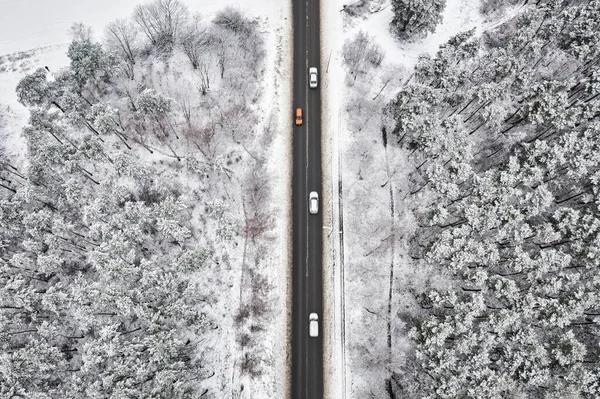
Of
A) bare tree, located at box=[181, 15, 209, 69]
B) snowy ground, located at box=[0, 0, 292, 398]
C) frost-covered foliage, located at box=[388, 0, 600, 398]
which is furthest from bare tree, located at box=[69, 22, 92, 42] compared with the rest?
frost-covered foliage, located at box=[388, 0, 600, 398]

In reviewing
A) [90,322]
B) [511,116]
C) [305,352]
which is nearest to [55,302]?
[90,322]

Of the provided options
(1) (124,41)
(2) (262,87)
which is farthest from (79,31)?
(2) (262,87)

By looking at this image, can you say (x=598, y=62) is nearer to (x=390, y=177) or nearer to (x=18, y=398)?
(x=390, y=177)

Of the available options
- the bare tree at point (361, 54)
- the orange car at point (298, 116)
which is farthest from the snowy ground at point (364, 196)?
the orange car at point (298, 116)

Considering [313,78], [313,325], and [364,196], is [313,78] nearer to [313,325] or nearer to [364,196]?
[364,196]

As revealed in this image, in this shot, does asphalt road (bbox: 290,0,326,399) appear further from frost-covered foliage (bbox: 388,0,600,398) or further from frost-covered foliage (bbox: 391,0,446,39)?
frost-covered foliage (bbox: 391,0,446,39)

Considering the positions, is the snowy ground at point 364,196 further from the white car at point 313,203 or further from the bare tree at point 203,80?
the bare tree at point 203,80

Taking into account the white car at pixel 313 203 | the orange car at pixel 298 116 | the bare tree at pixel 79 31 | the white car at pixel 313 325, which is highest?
the bare tree at pixel 79 31
